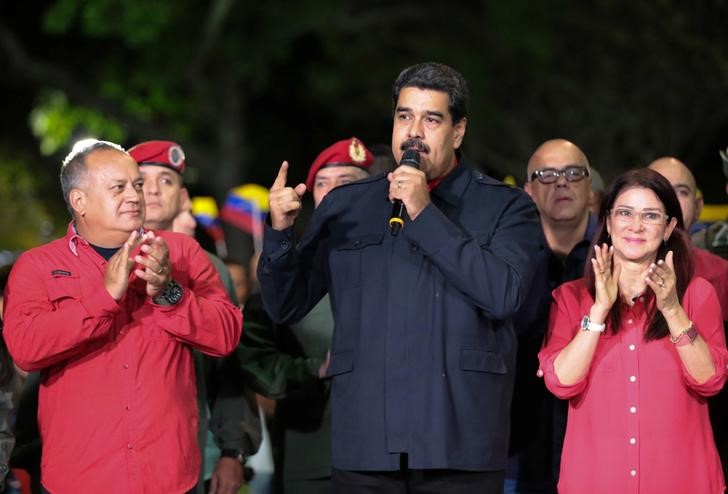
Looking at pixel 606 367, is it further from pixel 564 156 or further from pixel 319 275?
pixel 564 156

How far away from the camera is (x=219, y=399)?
603 cm

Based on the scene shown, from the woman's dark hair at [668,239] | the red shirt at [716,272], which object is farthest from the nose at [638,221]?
the red shirt at [716,272]

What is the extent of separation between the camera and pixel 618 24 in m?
19.0

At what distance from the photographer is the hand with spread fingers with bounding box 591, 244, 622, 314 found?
5000 millimetres

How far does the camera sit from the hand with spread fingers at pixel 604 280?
5.00m

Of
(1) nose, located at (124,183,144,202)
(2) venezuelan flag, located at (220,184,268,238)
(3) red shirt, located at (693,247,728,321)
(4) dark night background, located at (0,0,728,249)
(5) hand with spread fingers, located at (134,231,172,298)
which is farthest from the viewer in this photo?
(4) dark night background, located at (0,0,728,249)

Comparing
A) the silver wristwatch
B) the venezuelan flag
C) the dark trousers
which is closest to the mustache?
the silver wristwatch

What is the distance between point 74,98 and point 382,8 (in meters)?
4.71

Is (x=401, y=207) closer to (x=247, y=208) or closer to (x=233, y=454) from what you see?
(x=233, y=454)

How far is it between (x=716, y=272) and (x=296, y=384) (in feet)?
6.15

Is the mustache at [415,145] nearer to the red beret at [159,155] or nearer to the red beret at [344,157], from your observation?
the red beret at [344,157]

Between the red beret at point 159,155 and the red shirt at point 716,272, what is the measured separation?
2.43 meters

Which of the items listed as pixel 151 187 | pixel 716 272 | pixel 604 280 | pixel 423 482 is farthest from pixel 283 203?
pixel 716 272

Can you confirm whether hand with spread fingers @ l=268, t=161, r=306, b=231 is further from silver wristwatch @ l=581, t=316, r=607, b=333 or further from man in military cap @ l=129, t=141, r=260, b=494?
man in military cap @ l=129, t=141, r=260, b=494
